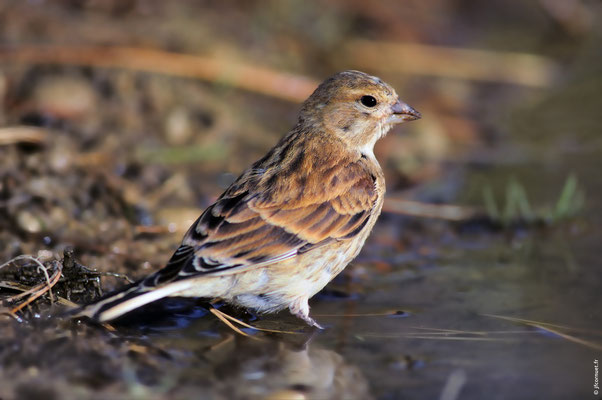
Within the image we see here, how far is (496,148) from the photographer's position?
23.3ft

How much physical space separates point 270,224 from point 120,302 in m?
0.90

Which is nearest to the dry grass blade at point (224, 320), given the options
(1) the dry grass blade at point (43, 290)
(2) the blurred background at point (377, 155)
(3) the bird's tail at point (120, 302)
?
(2) the blurred background at point (377, 155)

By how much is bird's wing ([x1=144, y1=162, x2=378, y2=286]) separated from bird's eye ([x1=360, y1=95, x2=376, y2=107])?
0.44 metres

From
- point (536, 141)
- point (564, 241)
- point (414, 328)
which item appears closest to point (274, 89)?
point (536, 141)

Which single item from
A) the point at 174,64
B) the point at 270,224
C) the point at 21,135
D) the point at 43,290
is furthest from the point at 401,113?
the point at 174,64

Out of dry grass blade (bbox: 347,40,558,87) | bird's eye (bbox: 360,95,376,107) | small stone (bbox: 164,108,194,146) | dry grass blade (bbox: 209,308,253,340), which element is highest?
dry grass blade (bbox: 347,40,558,87)

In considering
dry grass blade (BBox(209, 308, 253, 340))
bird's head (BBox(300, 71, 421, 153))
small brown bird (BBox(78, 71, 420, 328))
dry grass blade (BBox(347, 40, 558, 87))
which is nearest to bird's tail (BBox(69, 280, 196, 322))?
small brown bird (BBox(78, 71, 420, 328))

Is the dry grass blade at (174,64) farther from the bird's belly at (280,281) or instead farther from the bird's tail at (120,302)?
the bird's tail at (120,302)

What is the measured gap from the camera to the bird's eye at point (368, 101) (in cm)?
461

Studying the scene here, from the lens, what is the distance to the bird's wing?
366 centimetres

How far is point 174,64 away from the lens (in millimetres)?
6668

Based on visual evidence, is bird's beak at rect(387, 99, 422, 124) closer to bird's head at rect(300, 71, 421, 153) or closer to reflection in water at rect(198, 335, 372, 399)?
bird's head at rect(300, 71, 421, 153)

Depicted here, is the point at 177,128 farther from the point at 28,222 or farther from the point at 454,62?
the point at 454,62

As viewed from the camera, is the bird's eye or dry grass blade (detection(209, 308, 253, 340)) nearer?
dry grass blade (detection(209, 308, 253, 340))
